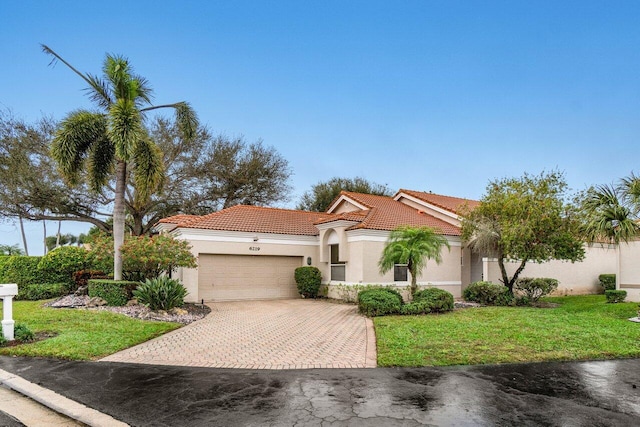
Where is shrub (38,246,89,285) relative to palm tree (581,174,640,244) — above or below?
below

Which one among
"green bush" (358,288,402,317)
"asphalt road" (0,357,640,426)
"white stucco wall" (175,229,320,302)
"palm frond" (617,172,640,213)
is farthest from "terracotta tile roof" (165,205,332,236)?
"palm frond" (617,172,640,213)

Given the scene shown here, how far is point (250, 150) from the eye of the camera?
36.2m

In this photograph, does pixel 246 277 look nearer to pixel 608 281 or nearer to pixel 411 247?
pixel 411 247

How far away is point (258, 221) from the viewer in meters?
21.7

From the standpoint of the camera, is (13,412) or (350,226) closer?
(13,412)

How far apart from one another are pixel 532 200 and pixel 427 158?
755cm

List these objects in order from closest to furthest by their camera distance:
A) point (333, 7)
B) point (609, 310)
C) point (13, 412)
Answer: point (13, 412) < point (333, 7) < point (609, 310)

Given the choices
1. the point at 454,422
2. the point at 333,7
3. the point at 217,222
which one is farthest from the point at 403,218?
the point at 454,422

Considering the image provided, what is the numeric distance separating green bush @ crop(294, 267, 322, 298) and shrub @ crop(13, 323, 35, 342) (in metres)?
12.1

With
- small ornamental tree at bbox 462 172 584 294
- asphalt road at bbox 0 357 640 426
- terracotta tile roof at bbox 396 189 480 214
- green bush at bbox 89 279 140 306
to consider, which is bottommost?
asphalt road at bbox 0 357 640 426

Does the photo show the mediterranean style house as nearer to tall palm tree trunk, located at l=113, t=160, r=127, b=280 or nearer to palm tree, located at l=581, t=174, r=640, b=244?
tall palm tree trunk, located at l=113, t=160, r=127, b=280

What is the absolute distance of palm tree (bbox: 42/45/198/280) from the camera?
16141 millimetres

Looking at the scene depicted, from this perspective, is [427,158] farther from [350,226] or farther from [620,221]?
[620,221]

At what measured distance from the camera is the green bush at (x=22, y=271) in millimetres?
19094
